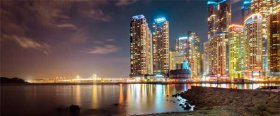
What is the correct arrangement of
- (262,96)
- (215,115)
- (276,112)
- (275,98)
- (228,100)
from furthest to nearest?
(228,100) → (262,96) → (275,98) → (276,112) → (215,115)

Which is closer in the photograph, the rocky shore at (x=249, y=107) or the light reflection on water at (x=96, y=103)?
the rocky shore at (x=249, y=107)

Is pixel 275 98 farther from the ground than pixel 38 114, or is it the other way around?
pixel 275 98

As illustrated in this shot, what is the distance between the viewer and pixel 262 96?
1447 inches

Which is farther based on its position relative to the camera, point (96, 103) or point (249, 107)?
point (96, 103)

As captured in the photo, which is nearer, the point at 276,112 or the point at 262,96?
the point at 276,112

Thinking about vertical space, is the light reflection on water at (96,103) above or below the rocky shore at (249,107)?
below

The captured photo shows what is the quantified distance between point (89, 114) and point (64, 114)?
3.31 m

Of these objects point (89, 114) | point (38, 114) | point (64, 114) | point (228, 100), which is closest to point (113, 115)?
point (89, 114)

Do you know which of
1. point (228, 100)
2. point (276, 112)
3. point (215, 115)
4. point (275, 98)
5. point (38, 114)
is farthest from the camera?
point (38, 114)

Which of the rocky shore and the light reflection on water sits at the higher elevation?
the rocky shore

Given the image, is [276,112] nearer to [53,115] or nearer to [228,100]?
[228,100]

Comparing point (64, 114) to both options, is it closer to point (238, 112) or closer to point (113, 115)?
point (113, 115)

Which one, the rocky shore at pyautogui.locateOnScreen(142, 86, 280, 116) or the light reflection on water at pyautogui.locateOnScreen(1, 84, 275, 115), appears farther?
the light reflection on water at pyautogui.locateOnScreen(1, 84, 275, 115)

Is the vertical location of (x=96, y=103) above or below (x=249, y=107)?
below
